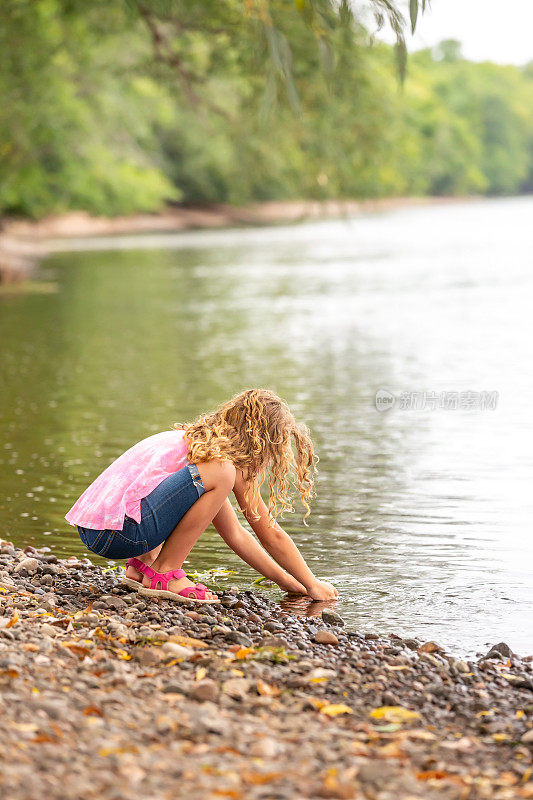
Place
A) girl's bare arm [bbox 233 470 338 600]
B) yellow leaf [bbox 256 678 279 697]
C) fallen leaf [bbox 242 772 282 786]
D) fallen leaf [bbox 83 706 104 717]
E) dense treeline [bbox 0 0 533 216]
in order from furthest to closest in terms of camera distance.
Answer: dense treeline [bbox 0 0 533 216] < girl's bare arm [bbox 233 470 338 600] < yellow leaf [bbox 256 678 279 697] < fallen leaf [bbox 83 706 104 717] < fallen leaf [bbox 242 772 282 786]

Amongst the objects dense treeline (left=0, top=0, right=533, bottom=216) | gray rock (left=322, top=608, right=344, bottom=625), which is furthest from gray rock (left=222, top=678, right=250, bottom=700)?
dense treeline (left=0, top=0, right=533, bottom=216)

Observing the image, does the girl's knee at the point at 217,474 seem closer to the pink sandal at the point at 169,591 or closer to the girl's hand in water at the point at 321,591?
the pink sandal at the point at 169,591

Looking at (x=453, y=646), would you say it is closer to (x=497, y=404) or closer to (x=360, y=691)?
(x=360, y=691)

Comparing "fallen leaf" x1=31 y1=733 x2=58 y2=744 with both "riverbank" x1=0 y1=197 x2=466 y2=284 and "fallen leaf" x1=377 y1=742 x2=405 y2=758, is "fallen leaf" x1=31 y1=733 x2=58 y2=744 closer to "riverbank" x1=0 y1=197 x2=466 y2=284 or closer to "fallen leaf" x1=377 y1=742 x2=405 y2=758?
"fallen leaf" x1=377 y1=742 x2=405 y2=758

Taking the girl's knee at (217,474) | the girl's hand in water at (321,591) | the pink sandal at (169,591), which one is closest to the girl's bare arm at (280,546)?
the girl's hand in water at (321,591)

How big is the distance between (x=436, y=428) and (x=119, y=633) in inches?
242

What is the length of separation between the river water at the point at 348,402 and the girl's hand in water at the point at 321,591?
0.09 m

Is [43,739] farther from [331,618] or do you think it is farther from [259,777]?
[331,618]

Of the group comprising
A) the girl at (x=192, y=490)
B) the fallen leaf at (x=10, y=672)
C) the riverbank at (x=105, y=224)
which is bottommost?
the fallen leaf at (x=10, y=672)

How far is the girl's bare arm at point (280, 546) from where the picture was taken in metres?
5.23

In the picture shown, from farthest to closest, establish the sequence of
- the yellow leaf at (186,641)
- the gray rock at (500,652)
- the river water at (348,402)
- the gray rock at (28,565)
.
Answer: the river water at (348,402)
the gray rock at (28,565)
the gray rock at (500,652)
the yellow leaf at (186,641)

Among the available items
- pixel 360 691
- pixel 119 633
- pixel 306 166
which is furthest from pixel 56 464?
pixel 306 166

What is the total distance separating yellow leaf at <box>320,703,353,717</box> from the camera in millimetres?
3848

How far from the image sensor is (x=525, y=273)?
28391mm
